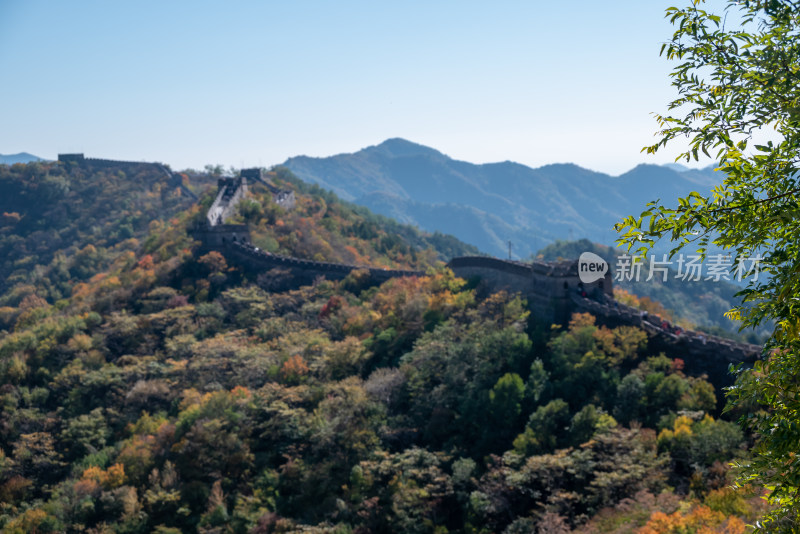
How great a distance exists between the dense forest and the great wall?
0.85 metres

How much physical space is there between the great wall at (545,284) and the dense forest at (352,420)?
850mm

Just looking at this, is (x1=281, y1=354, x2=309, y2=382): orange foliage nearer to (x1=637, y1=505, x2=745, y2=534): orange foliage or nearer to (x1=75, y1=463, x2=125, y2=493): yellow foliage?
(x1=75, y1=463, x2=125, y2=493): yellow foliage

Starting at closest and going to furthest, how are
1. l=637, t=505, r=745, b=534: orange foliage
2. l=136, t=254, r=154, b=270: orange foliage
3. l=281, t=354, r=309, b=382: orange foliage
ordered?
l=637, t=505, r=745, b=534: orange foliage
l=281, t=354, r=309, b=382: orange foliage
l=136, t=254, r=154, b=270: orange foliage

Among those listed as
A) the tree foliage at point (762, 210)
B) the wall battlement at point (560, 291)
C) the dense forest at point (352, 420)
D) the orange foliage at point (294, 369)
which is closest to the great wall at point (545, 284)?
the wall battlement at point (560, 291)

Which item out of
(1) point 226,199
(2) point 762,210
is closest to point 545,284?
(2) point 762,210

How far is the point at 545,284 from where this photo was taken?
33.3m

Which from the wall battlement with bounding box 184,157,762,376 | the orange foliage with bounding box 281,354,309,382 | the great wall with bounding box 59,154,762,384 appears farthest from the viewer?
the orange foliage with bounding box 281,354,309,382

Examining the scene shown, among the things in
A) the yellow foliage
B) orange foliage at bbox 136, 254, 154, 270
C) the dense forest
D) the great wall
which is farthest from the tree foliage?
orange foliage at bbox 136, 254, 154, 270

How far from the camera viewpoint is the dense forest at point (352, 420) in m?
20.8

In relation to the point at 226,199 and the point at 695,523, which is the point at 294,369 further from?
the point at 226,199

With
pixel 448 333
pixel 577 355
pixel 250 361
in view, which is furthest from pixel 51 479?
pixel 577 355

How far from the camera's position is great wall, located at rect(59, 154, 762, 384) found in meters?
25.5

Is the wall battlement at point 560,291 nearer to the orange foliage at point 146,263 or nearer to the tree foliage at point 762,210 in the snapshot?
the orange foliage at point 146,263

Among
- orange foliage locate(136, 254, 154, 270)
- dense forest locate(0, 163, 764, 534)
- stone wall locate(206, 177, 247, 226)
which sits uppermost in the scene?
stone wall locate(206, 177, 247, 226)
